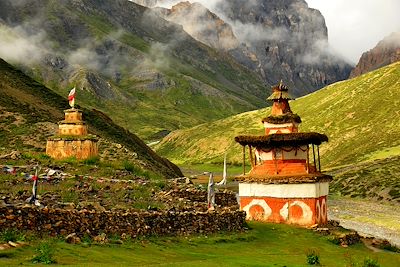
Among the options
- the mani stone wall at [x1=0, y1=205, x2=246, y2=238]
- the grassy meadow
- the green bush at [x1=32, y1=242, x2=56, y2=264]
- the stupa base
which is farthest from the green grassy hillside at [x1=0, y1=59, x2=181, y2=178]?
the green bush at [x1=32, y1=242, x2=56, y2=264]

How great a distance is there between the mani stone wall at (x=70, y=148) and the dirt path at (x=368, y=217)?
29893 mm

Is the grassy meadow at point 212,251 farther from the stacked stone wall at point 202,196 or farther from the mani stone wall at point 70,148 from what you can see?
the mani stone wall at point 70,148

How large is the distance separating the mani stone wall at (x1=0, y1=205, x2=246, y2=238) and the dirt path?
27.9m

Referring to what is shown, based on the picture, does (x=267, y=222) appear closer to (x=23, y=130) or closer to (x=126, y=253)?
(x=126, y=253)

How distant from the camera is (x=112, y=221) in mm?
23953

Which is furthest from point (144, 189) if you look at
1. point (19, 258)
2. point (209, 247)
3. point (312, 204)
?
point (19, 258)

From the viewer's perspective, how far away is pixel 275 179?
1623 inches

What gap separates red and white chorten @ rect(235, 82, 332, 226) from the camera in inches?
1598

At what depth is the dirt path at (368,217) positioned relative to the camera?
59.6 metres

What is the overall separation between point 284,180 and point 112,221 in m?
19.7

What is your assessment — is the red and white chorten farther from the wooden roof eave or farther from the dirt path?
the dirt path

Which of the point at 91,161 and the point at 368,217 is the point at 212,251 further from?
the point at 368,217

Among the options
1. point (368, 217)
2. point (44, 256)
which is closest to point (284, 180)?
point (44, 256)

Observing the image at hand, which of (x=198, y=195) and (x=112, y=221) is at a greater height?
(x=198, y=195)
